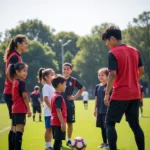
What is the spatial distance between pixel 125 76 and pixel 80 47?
77.8 metres

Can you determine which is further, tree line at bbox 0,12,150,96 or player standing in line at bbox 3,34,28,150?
tree line at bbox 0,12,150,96

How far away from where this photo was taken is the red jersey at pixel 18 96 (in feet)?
26.8

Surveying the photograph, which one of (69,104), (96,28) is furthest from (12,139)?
(96,28)

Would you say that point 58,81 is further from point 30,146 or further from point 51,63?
point 51,63

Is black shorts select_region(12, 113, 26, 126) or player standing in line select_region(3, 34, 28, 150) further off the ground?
player standing in line select_region(3, 34, 28, 150)

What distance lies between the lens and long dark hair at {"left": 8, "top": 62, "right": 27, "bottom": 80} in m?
8.23

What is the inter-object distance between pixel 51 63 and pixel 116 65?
70451mm

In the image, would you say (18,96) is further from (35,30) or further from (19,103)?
(35,30)

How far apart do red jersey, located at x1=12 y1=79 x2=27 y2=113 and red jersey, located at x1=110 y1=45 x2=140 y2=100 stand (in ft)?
6.54

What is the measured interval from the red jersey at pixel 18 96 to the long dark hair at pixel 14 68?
0.21 meters

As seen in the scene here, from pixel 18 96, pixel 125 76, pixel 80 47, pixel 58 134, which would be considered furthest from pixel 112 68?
pixel 80 47

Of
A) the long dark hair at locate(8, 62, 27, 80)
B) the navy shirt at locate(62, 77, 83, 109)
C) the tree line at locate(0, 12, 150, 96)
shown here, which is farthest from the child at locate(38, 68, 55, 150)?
the tree line at locate(0, 12, 150, 96)

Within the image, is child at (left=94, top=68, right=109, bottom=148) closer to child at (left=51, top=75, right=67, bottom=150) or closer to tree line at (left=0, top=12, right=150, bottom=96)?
child at (left=51, top=75, right=67, bottom=150)

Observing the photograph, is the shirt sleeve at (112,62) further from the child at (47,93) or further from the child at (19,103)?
the child at (47,93)
